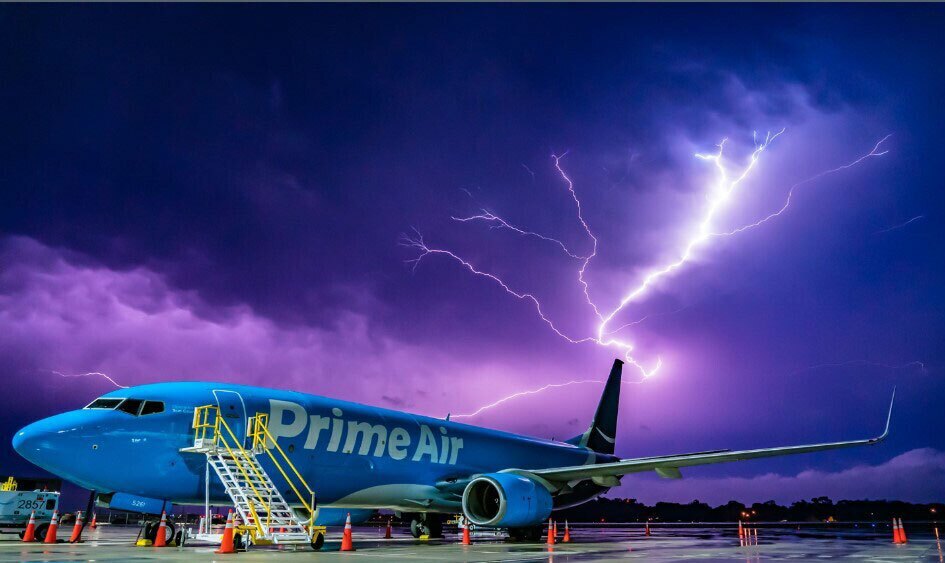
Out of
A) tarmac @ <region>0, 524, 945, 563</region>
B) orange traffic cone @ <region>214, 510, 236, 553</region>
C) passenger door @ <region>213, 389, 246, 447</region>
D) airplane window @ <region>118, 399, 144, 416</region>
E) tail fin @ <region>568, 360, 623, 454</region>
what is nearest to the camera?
tarmac @ <region>0, 524, 945, 563</region>

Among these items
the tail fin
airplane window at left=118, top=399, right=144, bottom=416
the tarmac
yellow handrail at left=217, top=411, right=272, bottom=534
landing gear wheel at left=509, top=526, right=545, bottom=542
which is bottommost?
the tarmac

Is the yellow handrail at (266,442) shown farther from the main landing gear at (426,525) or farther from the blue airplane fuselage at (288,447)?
the main landing gear at (426,525)

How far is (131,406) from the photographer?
13422mm

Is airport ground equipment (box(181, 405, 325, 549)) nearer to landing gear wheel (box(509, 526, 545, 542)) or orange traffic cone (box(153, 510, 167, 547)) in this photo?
orange traffic cone (box(153, 510, 167, 547))

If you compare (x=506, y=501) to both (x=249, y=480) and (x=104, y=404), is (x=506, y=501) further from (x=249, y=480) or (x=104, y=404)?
(x=104, y=404)

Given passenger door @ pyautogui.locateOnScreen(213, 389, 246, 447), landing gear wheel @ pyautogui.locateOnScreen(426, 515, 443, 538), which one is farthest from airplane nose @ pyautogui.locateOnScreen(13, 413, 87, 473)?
landing gear wheel @ pyautogui.locateOnScreen(426, 515, 443, 538)

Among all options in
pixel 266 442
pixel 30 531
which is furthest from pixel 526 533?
pixel 30 531

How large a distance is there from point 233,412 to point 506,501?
6.89 m

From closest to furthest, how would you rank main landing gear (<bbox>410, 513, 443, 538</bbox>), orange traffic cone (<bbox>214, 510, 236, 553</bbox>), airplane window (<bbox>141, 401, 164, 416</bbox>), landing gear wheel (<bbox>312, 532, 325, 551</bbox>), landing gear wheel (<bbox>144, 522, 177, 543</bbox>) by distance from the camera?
orange traffic cone (<bbox>214, 510, 236, 553</bbox>) → landing gear wheel (<bbox>312, 532, 325, 551</bbox>) → airplane window (<bbox>141, 401, 164, 416</bbox>) → landing gear wheel (<bbox>144, 522, 177, 543</bbox>) → main landing gear (<bbox>410, 513, 443, 538</bbox>)

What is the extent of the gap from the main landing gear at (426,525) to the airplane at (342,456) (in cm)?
4

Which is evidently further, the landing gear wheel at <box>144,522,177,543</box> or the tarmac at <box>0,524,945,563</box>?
the landing gear wheel at <box>144,522,177,543</box>

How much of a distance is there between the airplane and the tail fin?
528 cm

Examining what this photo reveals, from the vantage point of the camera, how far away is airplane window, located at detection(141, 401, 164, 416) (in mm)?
13428

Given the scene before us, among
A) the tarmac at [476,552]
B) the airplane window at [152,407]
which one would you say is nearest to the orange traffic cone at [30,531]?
the tarmac at [476,552]
